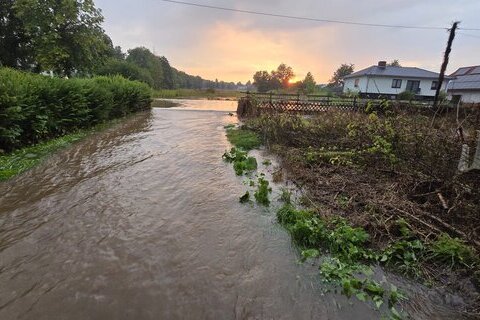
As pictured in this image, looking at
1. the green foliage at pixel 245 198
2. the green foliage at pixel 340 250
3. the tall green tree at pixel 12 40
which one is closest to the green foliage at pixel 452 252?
the green foliage at pixel 340 250

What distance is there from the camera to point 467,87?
34.8 meters

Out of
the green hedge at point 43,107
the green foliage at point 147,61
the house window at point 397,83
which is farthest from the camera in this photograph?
the green foliage at point 147,61

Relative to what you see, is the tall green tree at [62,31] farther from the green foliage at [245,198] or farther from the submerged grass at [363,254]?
the submerged grass at [363,254]

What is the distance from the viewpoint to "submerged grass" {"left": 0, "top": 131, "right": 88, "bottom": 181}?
632 cm

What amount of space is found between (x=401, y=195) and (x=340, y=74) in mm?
72138

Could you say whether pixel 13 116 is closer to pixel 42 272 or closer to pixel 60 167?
pixel 60 167

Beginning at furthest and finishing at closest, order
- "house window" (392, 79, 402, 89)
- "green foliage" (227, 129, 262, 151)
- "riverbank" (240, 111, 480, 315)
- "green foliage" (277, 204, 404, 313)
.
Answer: "house window" (392, 79, 402, 89), "green foliage" (227, 129, 262, 151), "riverbank" (240, 111, 480, 315), "green foliage" (277, 204, 404, 313)

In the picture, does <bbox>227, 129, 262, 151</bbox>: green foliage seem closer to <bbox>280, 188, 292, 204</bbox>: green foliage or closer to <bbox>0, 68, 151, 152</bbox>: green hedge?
<bbox>280, 188, 292, 204</bbox>: green foliage

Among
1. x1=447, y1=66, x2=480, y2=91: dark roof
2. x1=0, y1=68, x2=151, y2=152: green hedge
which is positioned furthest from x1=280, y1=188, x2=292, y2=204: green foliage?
x1=447, y1=66, x2=480, y2=91: dark roof

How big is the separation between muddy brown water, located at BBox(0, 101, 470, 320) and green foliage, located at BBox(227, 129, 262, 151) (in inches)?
149

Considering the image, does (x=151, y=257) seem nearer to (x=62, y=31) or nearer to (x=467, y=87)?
(x=62, y=31)

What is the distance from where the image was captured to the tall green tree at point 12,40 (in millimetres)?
21016

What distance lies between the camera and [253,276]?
11.5 feet

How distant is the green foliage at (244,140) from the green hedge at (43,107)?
578 centimetres
